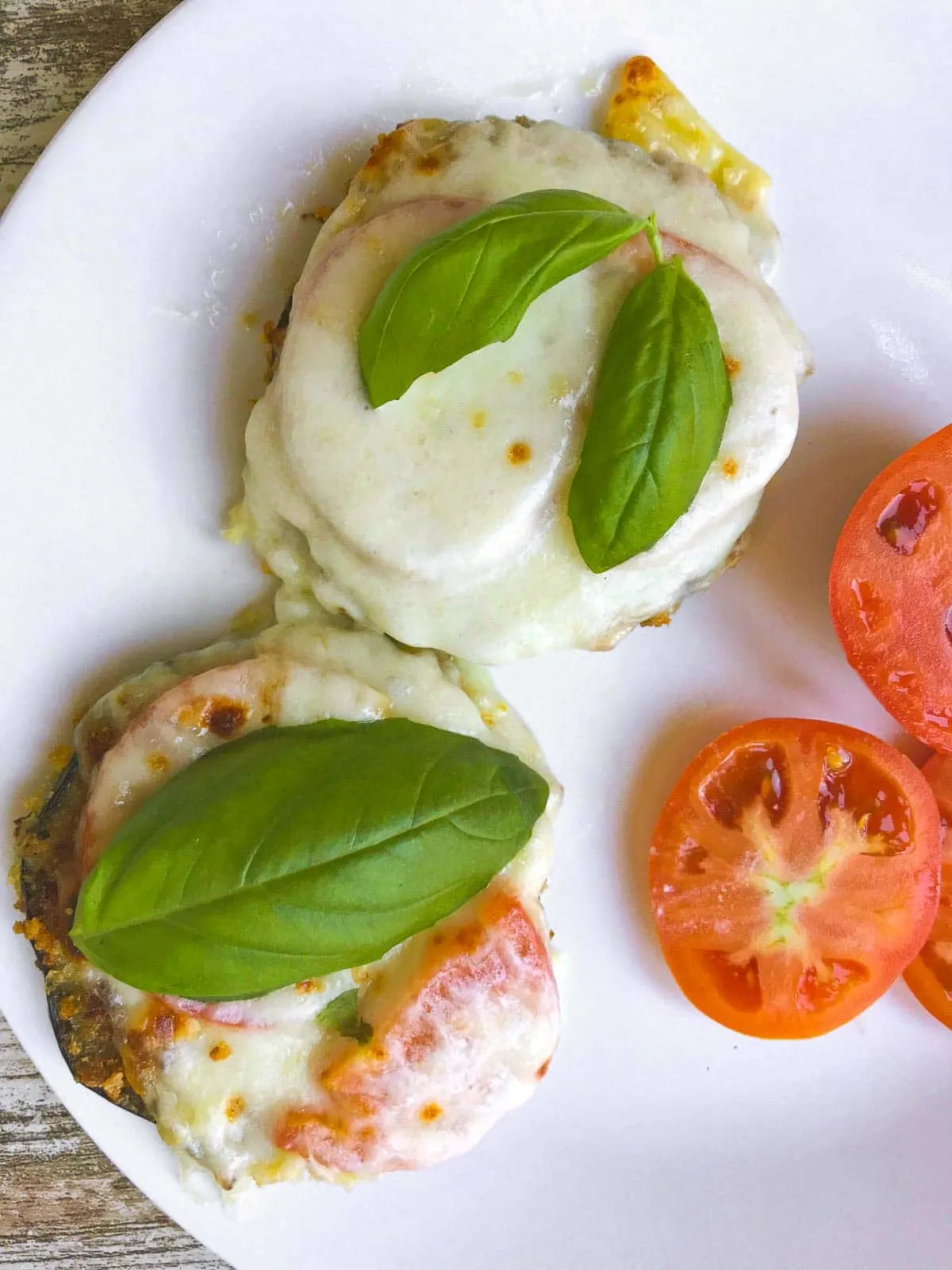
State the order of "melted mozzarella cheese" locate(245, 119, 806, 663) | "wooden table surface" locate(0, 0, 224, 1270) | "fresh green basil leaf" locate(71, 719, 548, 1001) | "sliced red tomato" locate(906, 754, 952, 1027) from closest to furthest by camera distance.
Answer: "fresh green basil leaf" locate(71, 719, 548, 1001), "melted mozzarella cheese" locate(245, 119, 806, 663), "sliced red tomato" locate(906, 754, 952, 1027), "wooden table surface" locate(0, 0, 224, 1270)

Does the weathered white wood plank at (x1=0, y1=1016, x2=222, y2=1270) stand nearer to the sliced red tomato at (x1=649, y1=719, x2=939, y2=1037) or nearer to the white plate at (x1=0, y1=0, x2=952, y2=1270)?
the white plate at (x1=0, y1=0, x2=952, y2=1270)

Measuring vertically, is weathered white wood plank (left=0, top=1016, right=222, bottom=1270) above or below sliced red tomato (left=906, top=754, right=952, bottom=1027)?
below

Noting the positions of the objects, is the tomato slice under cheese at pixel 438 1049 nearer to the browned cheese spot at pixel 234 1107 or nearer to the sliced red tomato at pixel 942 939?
the browned cheese spot at pixel 234 1107

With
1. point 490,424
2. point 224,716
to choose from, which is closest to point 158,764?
point 224,716

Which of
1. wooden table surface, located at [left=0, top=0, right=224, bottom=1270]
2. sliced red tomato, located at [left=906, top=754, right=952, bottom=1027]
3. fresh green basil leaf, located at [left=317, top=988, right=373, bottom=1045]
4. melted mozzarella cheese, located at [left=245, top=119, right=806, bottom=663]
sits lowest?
wooden table surface, located at [left=0, top=0, right=224, bottom=1270]

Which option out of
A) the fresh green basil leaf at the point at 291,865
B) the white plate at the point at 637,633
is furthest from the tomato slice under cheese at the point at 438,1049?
the white plate at the point at 637,633

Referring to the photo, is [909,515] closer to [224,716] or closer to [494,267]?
[494,267]

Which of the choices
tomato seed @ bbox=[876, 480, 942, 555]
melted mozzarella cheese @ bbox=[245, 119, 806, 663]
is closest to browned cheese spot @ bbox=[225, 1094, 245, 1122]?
melted mozzarella cheese @ bbox=[245, 119, 806, 663]
